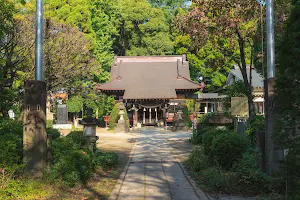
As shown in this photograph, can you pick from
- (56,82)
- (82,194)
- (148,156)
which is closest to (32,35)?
(56,82)

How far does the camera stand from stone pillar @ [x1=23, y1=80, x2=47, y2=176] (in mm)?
6477

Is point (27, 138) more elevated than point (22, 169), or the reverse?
point (27, 138)

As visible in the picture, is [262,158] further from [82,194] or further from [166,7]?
[166,7]

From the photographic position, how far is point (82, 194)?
6.10m

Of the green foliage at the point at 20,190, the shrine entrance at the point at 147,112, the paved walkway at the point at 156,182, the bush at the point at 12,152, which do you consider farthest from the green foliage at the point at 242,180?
the shrine entrance at the point at 147,112

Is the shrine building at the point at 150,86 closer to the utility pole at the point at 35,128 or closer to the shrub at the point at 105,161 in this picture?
the shrub at the point at 105,161

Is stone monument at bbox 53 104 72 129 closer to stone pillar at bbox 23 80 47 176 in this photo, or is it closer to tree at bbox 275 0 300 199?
stone pillar at bbox 23 80 47 176

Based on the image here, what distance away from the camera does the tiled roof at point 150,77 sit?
2991 centimetres

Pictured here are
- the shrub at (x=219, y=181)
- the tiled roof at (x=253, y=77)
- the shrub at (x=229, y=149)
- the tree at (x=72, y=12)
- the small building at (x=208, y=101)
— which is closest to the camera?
the shrub at (x=219, y=181)

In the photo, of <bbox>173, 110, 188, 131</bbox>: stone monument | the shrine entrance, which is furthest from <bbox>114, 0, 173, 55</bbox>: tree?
<bbox>173, 110, 188, 131</bbox>: stone monument

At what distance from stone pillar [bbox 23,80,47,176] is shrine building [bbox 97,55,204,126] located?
73.7 ft

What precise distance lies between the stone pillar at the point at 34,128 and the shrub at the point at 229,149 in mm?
3903

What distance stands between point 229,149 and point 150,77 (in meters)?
26.4

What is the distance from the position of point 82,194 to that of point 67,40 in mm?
16170
